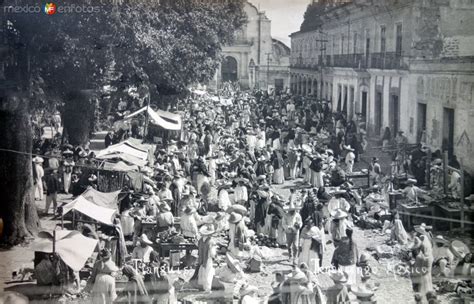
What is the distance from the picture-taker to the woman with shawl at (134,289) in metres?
7.12

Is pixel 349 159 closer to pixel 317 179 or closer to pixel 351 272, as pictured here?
pixel 317 179

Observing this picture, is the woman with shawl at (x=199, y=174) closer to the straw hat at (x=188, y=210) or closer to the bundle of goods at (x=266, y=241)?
the bundle of goods at (x=266, y=241)

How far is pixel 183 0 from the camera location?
13398 millimetres

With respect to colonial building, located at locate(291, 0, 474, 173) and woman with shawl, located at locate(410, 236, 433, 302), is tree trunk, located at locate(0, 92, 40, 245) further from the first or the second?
colonial building, located at locate(291, 0, 474, 173)

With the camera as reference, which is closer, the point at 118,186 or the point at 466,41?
the point at 118,186

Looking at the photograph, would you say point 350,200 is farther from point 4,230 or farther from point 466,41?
point 4,230

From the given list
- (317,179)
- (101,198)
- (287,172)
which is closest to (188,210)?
(101,198)

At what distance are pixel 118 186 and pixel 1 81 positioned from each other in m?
3.60

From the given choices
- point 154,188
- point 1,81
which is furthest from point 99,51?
point 154,188

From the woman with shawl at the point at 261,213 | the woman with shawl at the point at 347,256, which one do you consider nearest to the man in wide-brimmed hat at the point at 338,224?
the woman with shawl at the point at 261,213

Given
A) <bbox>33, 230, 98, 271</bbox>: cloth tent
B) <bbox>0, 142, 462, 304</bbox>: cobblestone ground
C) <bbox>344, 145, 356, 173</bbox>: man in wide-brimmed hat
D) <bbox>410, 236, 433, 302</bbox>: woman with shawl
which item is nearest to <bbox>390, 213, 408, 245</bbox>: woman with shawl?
<bbox>0, 142, 462, 304</bbox>: cobblestone ground

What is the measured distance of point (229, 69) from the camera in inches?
830

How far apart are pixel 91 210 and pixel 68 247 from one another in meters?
1.57

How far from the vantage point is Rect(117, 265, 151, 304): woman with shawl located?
7.12m
